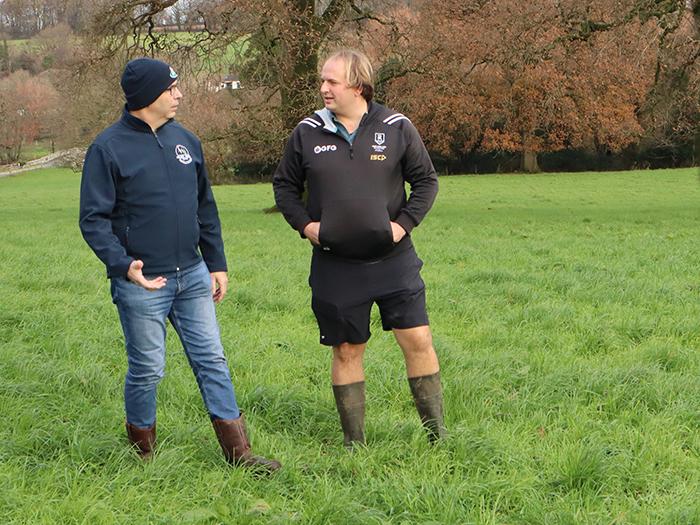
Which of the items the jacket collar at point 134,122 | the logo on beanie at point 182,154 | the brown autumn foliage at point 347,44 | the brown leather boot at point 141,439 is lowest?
the brown leather boot at point 141,439

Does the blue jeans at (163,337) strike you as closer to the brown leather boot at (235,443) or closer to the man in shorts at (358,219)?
the brown leather boot at (235,443)

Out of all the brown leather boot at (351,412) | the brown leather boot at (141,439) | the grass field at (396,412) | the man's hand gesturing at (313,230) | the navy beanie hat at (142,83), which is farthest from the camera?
the brown leather boot at (351,412)

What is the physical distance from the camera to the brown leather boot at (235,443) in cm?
354

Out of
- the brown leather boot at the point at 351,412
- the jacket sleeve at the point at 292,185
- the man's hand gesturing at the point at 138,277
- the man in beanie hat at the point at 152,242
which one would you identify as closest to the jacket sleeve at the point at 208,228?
the man in beanie hat at the point at 152,242

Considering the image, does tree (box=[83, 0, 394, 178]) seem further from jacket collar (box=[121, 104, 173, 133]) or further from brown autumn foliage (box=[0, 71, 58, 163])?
brown autumn foliage (box=[0, 71, 58, 163])

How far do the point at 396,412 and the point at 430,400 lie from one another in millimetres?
436

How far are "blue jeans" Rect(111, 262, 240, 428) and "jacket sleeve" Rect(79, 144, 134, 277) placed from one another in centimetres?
18

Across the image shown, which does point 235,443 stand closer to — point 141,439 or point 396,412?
point 141,439

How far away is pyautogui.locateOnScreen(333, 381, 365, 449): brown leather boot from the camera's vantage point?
3885mm

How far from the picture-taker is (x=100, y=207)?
3359mm

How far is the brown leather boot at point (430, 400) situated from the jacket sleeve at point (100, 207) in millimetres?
1562

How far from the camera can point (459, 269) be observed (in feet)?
32.4

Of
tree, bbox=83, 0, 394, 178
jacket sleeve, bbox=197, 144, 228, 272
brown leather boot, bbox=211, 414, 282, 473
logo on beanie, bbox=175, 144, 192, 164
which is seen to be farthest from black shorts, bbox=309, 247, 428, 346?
tree, bbox=83, 0, 394, 178

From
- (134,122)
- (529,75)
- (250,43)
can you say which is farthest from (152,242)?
(529,75)
